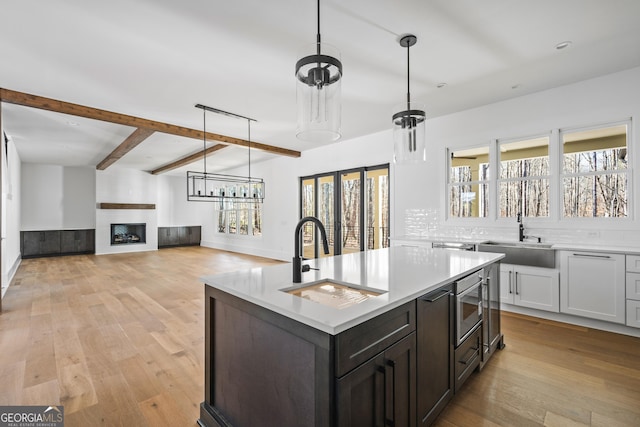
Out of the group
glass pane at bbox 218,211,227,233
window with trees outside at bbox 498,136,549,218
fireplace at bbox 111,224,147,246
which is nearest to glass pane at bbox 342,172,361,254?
window with trees outside at bbox 498,136,549,218

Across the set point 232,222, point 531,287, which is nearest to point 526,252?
point 531,287

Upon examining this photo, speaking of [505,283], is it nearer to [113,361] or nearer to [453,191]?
[453,191]

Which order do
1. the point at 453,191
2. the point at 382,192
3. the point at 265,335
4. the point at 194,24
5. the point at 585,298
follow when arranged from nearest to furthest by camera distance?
the point at 265,335, the point at 194,24, the point at 585,298, the point at 453,191, the point at 382,192

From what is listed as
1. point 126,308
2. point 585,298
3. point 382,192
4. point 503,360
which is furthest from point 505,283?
point 126,308

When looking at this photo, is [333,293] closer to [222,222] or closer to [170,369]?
[170,369]

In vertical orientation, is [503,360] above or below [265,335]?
below

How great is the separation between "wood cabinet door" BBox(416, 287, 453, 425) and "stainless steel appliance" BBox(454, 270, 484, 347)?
0.09 metres

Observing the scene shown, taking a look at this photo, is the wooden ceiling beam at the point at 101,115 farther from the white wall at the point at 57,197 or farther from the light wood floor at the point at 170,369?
the white wall at the point at 57,197

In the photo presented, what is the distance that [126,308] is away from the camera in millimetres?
3971

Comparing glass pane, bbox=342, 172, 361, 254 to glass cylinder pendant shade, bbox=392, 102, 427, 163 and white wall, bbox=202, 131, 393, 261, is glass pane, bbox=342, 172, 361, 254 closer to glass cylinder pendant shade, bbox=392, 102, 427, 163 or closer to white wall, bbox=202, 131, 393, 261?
white wall, bbox=202, 131, 393, 261

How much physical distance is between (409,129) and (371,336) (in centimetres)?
192

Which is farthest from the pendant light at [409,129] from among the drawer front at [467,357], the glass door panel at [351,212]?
the glass door panel at [351,212]

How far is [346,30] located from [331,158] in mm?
4269

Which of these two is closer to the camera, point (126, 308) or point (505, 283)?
point (505, 283)
